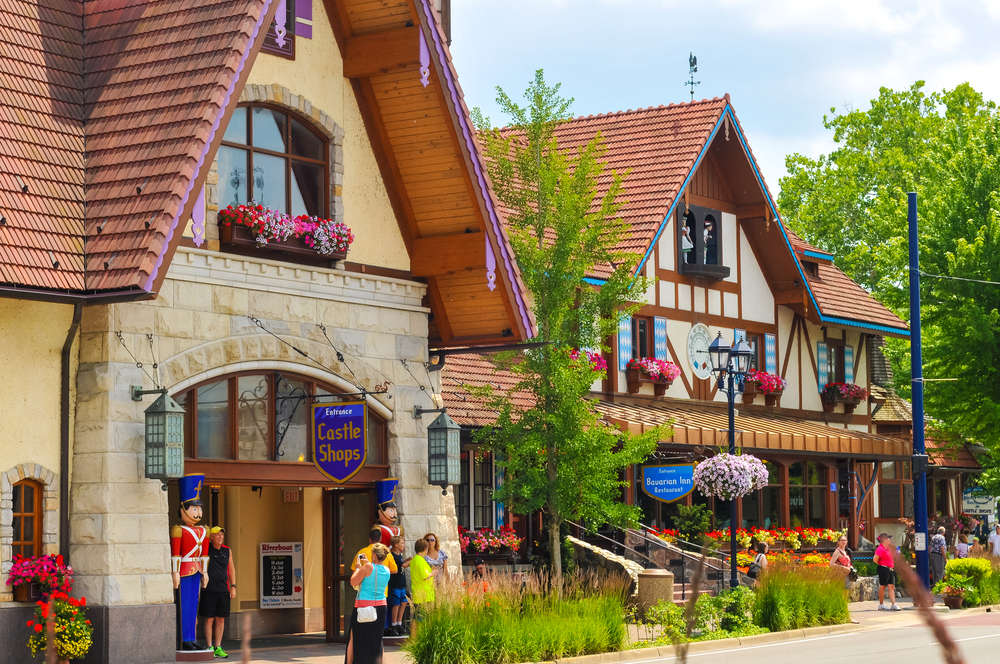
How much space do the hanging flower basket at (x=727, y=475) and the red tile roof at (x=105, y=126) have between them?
34.0 feet

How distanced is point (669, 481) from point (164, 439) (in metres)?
11.0

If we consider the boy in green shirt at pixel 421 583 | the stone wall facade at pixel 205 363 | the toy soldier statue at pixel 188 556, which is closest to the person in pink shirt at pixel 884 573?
the stone wall facade at pixel 205 363

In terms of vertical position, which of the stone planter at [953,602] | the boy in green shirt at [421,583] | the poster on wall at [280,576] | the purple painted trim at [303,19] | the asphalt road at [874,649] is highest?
the purple painted trim at [303,19]

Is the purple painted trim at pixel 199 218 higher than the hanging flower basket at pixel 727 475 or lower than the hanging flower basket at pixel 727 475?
higher

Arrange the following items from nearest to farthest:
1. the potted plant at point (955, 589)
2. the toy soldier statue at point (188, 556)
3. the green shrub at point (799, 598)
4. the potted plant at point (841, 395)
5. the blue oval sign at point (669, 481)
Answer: the toy soldier statue at point (188, 556), the green shrub at point (799, 598), the blue oval sign at point (669, 481), the potted plant at point (955, 589), the potted plant at point (841, 395)

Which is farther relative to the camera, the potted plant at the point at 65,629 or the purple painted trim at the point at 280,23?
the purple painted trim at the point at 280,23

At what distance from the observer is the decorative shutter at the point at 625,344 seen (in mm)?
28750

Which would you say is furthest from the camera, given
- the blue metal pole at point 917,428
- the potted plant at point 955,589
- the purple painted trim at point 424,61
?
the blue metal pole at point 917,428

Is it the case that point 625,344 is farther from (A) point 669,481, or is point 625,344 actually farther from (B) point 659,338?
(A) point 669,481

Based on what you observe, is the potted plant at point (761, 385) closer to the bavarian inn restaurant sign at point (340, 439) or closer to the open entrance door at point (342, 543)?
the open entrance door at point (342, 543)

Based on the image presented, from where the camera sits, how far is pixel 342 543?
18.7 metres

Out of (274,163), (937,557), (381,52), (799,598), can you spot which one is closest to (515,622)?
(274,163)

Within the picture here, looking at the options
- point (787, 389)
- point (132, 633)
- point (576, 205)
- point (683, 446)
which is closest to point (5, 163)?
point (132, 633)

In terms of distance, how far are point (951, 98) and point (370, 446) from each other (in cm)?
4416
